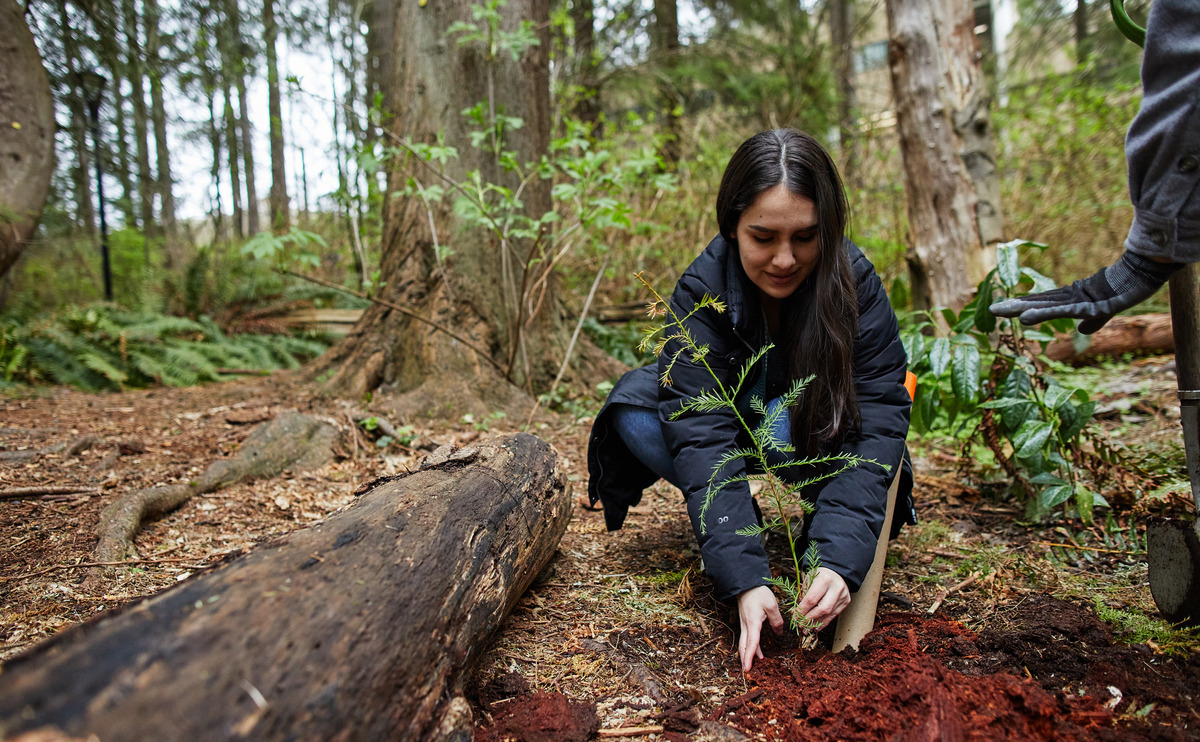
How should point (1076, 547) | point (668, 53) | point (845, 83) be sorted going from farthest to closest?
point (845, 83) → point (668, 53) → point (1076, 547)

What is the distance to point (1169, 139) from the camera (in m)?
1.36

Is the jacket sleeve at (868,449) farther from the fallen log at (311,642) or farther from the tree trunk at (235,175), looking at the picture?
the tree trunk at (235,175)

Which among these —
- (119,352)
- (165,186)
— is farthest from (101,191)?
(165,186)

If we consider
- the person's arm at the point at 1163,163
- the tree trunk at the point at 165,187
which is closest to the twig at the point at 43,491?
the person's arm at the point at 1163,163

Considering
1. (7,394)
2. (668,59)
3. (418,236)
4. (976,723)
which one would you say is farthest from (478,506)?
(668,59)

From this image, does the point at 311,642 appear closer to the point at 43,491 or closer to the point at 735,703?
the point at 735,703

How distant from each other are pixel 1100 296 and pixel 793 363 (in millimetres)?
779

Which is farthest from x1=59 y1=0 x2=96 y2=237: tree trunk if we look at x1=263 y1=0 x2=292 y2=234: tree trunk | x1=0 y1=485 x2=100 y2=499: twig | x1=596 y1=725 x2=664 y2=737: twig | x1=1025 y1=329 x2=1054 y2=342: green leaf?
x1=1025 y1=329 x2=1054 y2=342: green leaf

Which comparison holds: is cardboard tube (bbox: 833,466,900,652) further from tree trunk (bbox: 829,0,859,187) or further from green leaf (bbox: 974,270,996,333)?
tree trunk (bbox: 829,0,859,187)

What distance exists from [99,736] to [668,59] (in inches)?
398

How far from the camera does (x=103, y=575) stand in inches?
84.2

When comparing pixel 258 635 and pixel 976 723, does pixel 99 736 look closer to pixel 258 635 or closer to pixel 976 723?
pixel 258 635

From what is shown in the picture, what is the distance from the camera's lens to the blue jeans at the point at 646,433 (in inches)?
88.7

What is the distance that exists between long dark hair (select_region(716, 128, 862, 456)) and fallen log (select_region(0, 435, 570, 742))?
99 cm
